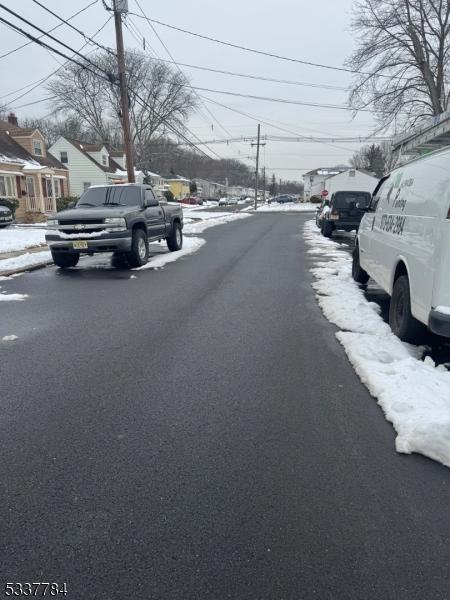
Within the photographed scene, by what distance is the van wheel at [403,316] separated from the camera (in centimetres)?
485

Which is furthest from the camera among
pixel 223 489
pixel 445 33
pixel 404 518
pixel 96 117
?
pixel 96 117

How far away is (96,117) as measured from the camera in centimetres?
5544

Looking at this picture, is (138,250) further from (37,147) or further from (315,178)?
(315,178)

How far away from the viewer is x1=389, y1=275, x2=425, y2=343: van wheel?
191 inches

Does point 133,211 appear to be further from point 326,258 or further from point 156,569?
point 156,569

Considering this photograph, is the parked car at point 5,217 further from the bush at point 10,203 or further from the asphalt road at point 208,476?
the asphalt road at point 208,476

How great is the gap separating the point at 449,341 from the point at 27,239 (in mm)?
14657

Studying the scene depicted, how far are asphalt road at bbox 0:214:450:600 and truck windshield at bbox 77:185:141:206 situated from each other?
6216mm

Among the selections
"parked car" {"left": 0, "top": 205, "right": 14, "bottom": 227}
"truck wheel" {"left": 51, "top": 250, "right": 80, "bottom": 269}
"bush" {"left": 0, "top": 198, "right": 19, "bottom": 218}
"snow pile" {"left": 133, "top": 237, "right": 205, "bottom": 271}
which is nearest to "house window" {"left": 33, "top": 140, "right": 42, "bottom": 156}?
"bush" {"left": 0, "top": 198, "right": 19, "bottom": 218}

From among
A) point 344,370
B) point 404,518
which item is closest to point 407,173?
point 344,370

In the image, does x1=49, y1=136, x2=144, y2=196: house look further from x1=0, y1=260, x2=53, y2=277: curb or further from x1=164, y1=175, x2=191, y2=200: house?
x1=164, y1=175, x2=191, y2=200: house

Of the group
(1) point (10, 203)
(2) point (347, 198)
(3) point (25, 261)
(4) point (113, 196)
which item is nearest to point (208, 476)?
(4) point (113, 196)

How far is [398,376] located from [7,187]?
94.2 ft

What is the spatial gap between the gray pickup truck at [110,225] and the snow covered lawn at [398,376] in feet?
16.3
